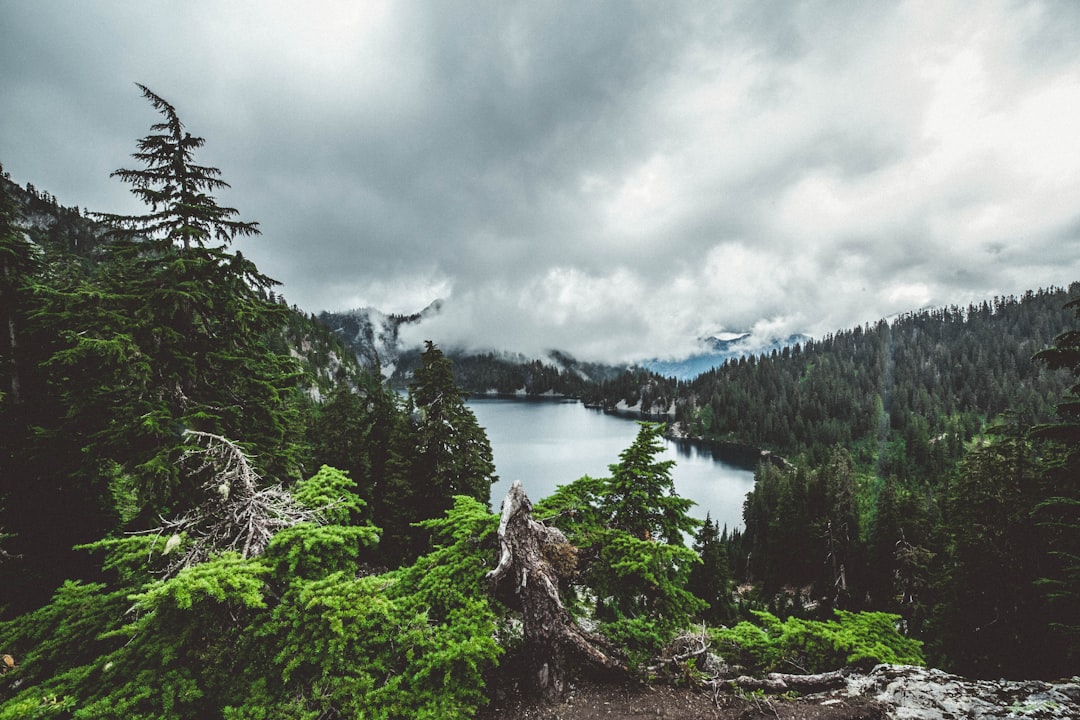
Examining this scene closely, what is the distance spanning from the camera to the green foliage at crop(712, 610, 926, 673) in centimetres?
842

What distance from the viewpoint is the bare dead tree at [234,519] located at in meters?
5.69

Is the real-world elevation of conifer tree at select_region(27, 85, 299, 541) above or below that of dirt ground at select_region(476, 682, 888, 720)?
above

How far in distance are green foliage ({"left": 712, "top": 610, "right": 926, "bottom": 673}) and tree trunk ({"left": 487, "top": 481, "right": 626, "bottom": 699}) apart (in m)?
4.06

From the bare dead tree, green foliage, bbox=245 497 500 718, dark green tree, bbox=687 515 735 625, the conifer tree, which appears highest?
the conifer tree

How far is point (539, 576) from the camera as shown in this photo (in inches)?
272

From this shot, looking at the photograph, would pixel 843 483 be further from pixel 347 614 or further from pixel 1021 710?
pixel 347 614

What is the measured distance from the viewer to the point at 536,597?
7.07m

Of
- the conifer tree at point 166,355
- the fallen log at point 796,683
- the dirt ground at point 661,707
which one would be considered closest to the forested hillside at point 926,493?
the fallen log at point 796,683

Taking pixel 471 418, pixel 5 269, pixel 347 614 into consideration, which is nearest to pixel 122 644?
pixel 347 614

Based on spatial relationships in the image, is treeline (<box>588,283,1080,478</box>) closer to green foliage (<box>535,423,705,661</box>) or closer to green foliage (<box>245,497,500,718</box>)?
green foliage (<box>535,423,705,661</box>)

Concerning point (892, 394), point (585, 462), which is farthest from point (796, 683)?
point (892, 394)

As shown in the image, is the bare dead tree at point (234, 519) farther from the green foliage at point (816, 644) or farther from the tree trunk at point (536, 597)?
the green foliage at point (816, 644)

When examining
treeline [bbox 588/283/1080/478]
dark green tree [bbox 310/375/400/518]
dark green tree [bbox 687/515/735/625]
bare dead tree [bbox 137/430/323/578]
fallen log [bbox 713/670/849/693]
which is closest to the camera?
bare dead tree [bbox 137/430/323/578]

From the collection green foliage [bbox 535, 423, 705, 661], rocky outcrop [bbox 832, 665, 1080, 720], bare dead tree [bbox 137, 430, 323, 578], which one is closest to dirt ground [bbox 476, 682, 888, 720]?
rocky outcrop [bbox 832, 665, 1080, 720]
